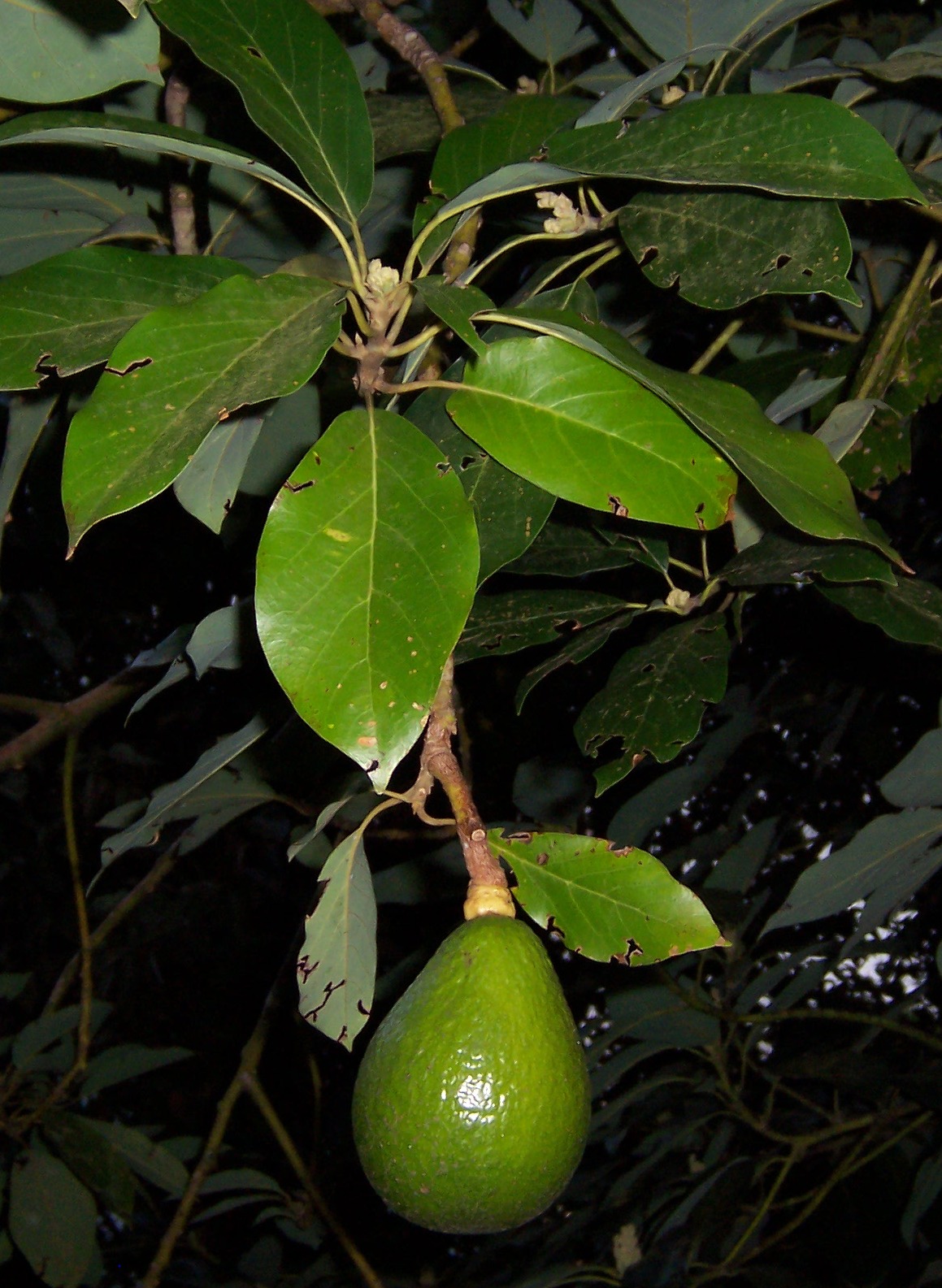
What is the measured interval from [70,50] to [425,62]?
1.20ft

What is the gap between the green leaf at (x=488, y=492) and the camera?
0.85 meters

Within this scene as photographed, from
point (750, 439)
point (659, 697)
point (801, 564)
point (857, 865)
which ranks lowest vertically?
point (857, 865)

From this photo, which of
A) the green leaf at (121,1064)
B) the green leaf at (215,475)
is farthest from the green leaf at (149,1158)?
the green leaf at (215,475)

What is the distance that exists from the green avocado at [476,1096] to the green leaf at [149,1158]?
6.09ft

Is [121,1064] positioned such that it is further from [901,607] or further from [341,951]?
[901,607]

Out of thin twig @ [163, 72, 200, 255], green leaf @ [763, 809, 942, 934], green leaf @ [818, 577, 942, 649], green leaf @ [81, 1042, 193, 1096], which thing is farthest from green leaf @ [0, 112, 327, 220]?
green leaf @ [81, 1042, 193, 1096]

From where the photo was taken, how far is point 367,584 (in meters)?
0.64

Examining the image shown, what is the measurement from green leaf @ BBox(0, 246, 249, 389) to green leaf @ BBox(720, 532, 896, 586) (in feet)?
1.93

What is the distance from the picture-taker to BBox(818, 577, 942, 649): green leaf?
40.1 inches

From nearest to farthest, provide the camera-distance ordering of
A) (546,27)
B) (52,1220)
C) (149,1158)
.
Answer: (546,27)
(52,1220)
(149,1158)

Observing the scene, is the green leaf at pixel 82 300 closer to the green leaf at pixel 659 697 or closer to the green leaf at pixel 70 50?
the green leaf at pixel 70 50

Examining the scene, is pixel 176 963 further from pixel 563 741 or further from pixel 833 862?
pixel 833 862

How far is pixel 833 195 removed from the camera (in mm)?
666

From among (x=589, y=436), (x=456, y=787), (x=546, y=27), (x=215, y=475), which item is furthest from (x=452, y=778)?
(x=546, y=27)
